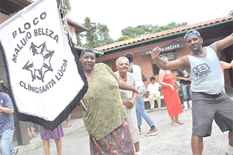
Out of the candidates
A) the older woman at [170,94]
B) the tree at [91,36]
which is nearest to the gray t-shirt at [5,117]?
the older woman at [170,94]

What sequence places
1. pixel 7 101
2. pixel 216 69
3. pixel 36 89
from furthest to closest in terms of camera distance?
pixel 7 101, pixel 216 69, pixel 36 89

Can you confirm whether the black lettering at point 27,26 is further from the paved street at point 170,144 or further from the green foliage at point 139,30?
the green foliage at point 139,30

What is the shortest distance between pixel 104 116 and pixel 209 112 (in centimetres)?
136

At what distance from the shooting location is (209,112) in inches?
104

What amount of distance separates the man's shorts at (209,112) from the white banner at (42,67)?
160 centimetres

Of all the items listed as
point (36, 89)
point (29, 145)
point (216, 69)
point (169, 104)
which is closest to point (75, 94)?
point (36, 89)

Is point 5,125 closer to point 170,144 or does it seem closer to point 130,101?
point 130,101

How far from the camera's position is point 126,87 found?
9.47 feet

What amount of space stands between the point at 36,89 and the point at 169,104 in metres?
4.06

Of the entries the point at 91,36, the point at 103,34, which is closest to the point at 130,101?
the point at 91,36

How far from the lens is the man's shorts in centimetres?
262

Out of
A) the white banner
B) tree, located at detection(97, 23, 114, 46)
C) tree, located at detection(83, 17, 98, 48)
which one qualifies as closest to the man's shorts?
the white banner

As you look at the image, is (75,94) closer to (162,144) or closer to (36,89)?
(36,89)

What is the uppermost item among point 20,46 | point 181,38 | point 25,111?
point 181,38
